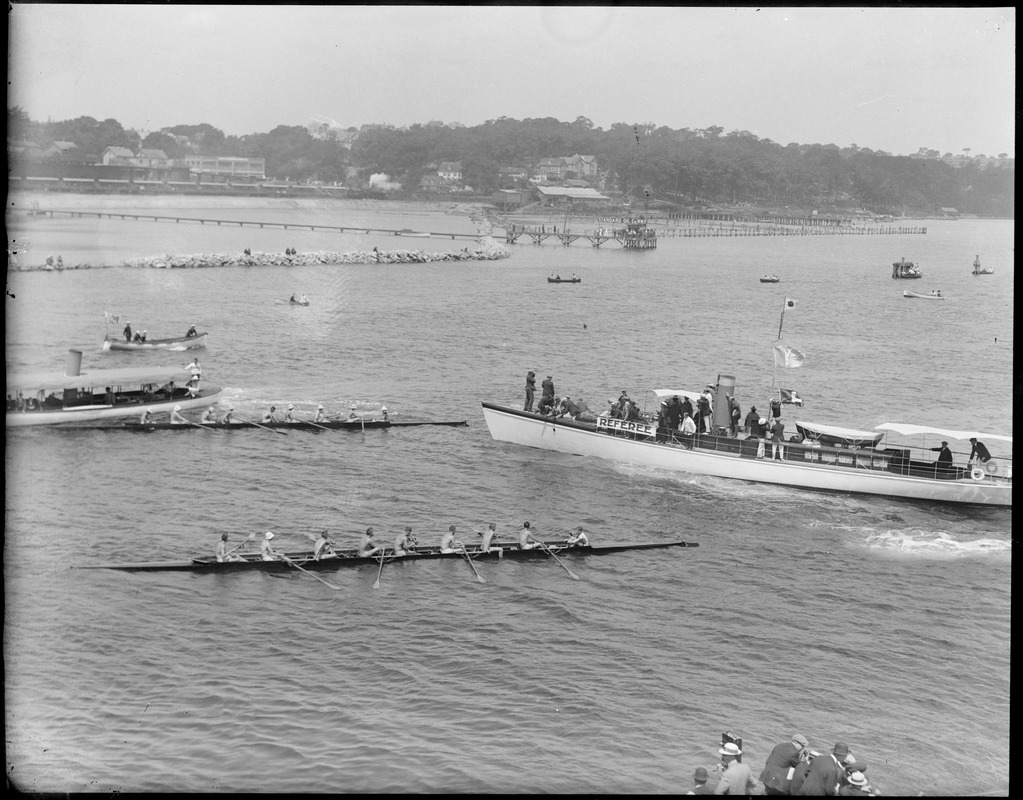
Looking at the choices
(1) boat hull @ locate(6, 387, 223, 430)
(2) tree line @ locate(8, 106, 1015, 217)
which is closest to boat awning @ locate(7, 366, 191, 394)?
(1) boat hull @ locate(6, 387, 223, 430)

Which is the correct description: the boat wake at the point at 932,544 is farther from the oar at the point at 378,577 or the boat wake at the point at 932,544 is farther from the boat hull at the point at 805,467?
the oar at the point at 378,577

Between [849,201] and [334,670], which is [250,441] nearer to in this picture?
[334,670]

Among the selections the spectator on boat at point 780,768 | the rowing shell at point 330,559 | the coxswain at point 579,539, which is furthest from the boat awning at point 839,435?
the spectator on boat at point 780,768

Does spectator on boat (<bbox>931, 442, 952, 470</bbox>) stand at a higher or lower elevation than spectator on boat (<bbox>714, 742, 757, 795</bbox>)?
higher

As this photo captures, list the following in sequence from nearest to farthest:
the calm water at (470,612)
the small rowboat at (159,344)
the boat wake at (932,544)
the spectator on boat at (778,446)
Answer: the calm water at (470,612), the boat wake at (932,544), the spectator on boat at (778,446), the small rowboat at (159,344)

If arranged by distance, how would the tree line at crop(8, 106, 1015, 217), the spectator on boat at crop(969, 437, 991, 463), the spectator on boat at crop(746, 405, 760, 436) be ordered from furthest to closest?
the tree line at crop(8, 106, 1015, 217)
the spectator on boat at crop(746, 405, 760, 436)
the spectator on boat at crop(969, 437, 991, 463)

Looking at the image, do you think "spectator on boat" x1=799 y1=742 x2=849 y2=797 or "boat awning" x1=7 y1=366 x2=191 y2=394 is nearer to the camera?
"spectator on boat" x1=799 y1=742 x2=849 y2=797

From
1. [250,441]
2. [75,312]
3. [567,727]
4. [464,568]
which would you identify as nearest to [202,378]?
[250,441]

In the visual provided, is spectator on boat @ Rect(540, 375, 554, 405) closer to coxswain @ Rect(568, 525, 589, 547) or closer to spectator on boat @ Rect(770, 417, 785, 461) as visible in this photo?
spectator on boat @ Rect(770, 417, 785, 461)
